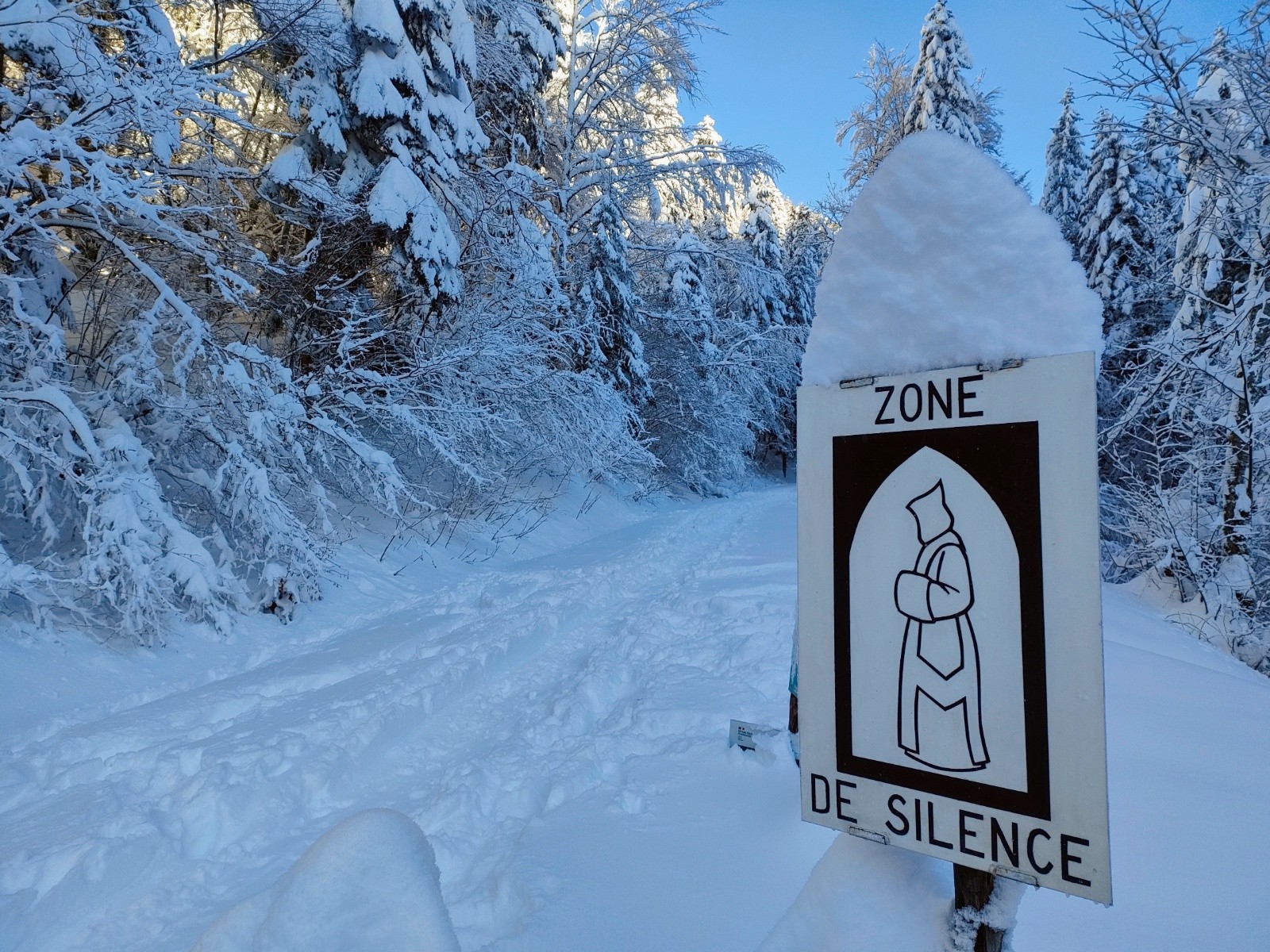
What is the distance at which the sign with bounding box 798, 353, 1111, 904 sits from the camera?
102 cm

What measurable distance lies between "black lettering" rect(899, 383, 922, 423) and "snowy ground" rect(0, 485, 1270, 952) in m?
0.76

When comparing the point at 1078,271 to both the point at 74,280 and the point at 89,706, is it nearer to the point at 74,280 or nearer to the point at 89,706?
the point at 89,706

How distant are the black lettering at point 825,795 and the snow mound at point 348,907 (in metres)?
0.63

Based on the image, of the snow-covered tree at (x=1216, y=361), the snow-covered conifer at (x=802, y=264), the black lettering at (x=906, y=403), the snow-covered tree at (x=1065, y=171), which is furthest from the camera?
the snow-covered conifer at (x=802, y=264)

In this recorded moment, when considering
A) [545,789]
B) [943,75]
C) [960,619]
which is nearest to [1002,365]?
[960,619]

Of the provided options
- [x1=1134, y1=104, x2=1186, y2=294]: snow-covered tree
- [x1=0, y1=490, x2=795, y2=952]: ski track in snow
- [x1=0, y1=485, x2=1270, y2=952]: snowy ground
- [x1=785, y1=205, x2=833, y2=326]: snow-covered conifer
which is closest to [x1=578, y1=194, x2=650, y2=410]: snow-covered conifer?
[x1=1134, y1=104, x2=1186, y2=294]: snow-covered tree

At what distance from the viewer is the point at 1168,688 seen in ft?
10.5

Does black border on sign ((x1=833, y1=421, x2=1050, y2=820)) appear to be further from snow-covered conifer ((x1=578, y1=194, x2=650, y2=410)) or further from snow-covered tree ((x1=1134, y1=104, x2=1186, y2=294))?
snow-covered conifer ((x1=578, y1=194, x2=650, y2=410))

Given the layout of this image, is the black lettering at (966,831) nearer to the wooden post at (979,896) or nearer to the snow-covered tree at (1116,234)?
the wooden post at (979,896)

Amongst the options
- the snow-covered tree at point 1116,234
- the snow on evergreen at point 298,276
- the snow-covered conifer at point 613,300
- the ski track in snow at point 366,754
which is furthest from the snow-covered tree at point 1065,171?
the ski track in snow at point 366,754

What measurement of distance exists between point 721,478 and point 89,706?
2044 cm

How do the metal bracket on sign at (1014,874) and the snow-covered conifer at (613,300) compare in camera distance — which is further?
the snow-covered conifer at (613,300)

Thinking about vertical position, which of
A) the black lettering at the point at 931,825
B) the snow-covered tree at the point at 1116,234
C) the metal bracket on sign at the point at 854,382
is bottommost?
the black lettering at the point at 931,825

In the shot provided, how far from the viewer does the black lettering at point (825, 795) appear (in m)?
1.22
